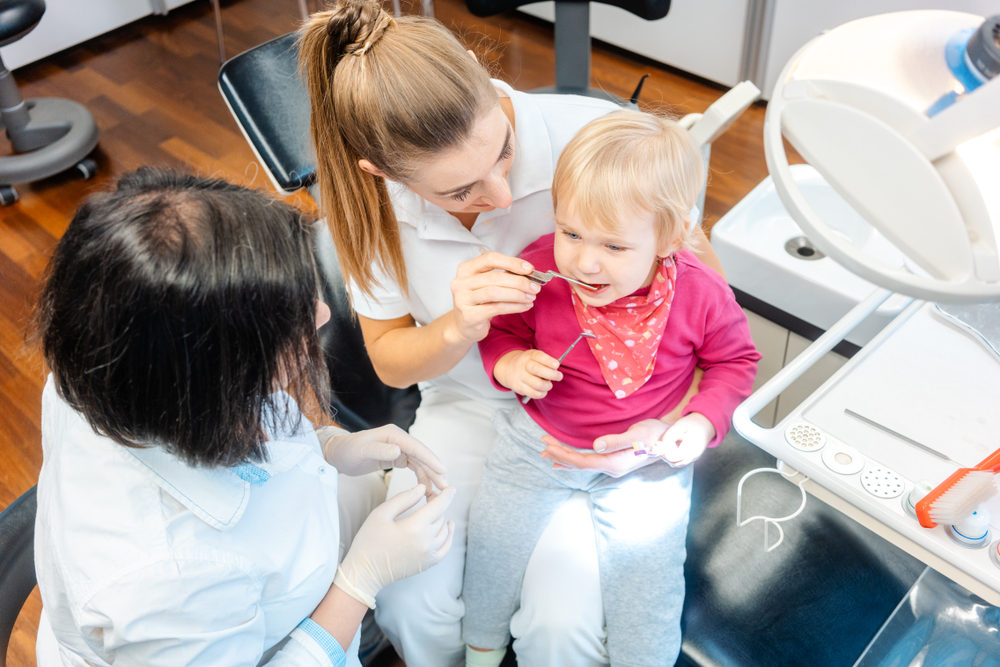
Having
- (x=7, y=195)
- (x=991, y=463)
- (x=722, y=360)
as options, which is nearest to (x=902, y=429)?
(x=991, y=463)

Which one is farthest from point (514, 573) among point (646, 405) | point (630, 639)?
point (646, 405)

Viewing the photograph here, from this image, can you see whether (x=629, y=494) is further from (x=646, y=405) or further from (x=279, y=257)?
(x=279, y=257)

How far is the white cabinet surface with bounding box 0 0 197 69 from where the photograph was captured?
3.69m

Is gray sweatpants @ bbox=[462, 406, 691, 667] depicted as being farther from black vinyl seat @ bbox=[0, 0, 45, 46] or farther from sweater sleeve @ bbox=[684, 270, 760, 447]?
black vinyl seat @ bbox=[0, 0, 45, 46]

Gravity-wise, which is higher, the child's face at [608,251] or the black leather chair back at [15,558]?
the child's face at [608,251]

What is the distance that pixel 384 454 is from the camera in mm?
1368

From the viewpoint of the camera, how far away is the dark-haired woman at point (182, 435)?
2.64 ft

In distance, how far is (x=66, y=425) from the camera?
1.02 meters

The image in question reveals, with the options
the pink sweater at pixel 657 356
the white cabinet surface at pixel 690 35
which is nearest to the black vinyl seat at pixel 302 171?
the pink sweater at pixel 657 356

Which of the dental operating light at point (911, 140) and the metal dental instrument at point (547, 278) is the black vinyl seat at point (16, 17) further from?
the dental operating light at point (911, 140)

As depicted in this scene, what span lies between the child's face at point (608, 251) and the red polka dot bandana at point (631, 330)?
2.9 inches

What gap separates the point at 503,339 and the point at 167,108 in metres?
2.82

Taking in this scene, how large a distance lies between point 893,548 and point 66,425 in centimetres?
136

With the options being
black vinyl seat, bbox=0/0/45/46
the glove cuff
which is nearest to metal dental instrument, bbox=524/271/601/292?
the glove cuff
